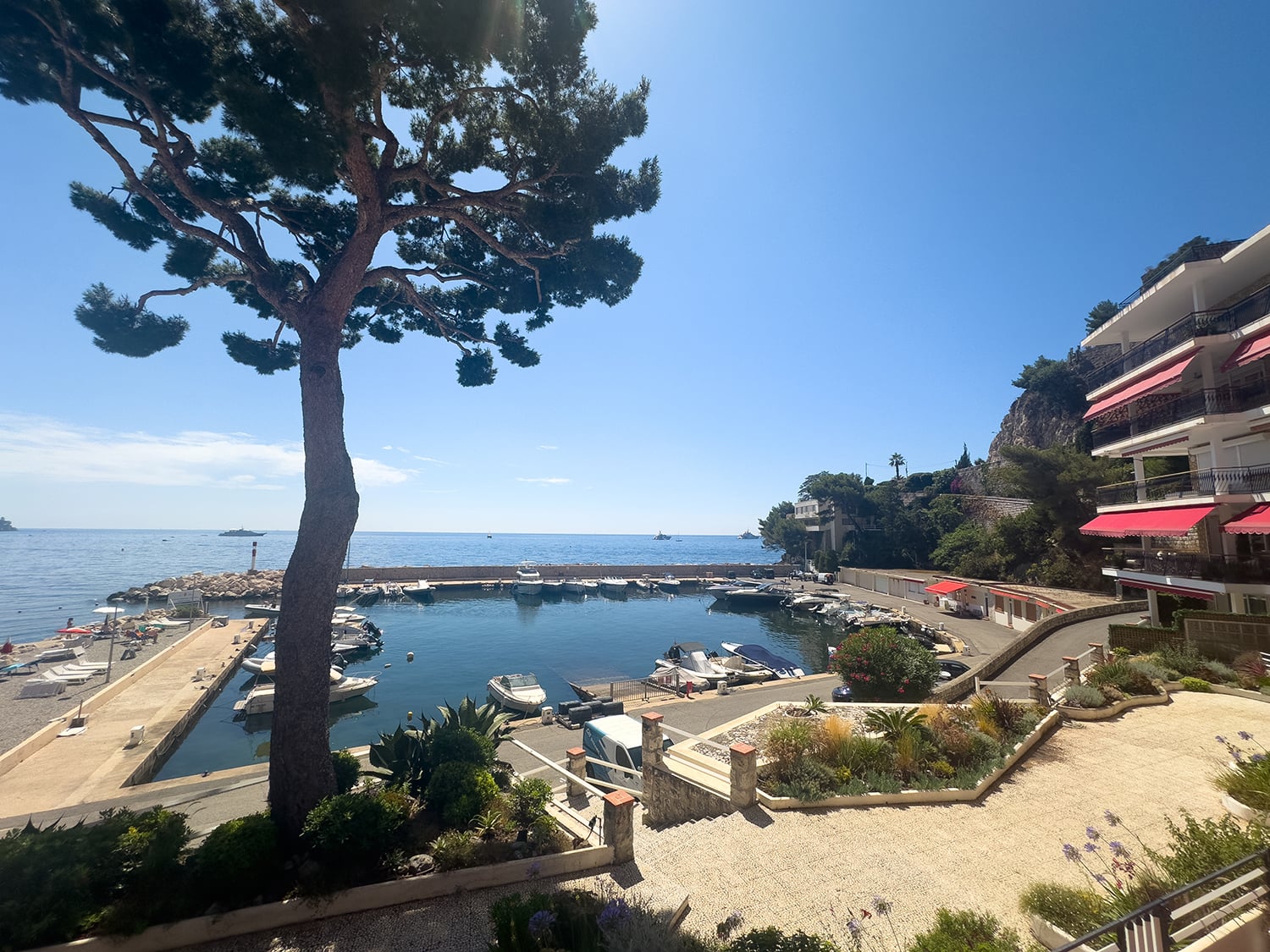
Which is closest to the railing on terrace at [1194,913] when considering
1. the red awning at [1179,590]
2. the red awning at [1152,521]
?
the red awning at [1152,521]

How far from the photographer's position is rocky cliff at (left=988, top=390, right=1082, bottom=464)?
61447 mm

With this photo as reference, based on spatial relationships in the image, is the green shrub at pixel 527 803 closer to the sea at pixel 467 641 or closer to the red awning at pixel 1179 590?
the sea at pixel 467 641

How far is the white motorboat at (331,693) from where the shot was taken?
23.2 meters

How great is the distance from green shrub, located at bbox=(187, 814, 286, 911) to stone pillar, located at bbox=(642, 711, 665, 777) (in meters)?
5.34

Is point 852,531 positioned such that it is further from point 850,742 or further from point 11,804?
point 11,804

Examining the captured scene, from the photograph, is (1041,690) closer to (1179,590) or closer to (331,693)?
(1179,590)

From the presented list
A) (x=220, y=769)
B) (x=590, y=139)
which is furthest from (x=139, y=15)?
(x=220, y=769)

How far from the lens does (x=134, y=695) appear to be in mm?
22984

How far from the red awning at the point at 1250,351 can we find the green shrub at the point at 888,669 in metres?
10.9

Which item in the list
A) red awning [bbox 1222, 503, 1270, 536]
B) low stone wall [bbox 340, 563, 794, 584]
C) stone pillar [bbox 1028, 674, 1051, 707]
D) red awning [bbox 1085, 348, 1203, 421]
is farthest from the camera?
low stone wall [bbox 340, 563, 794, 584]

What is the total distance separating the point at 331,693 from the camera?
78.1 feet

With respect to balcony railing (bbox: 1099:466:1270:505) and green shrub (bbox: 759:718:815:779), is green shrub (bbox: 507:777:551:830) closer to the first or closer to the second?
green shrub (bbox: 759:718:815:779)

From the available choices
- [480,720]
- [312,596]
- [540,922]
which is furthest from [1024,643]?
[312,596]

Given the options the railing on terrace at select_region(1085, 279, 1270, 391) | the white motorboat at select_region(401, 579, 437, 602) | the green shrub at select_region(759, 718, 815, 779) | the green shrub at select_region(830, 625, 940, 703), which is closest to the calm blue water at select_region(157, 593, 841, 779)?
the white motorboat at select_region(401, 579, 437, 602)
